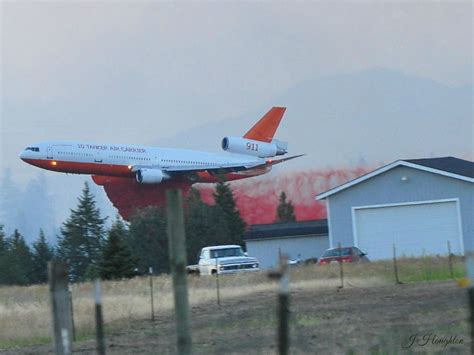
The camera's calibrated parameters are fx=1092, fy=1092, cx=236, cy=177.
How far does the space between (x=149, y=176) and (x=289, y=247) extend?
1404cm

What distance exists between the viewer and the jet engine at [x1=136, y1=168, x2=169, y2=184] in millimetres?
68438

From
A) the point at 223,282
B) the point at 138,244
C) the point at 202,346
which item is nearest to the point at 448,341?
the point at 202,346

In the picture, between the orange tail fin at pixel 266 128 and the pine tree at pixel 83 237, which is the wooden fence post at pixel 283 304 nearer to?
the pine tree at pixel 83 237

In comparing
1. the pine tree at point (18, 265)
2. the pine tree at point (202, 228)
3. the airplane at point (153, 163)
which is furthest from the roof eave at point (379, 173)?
the airplane at point (153, 163)

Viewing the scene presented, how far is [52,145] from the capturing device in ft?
211

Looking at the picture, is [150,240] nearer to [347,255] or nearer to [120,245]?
[120,245]

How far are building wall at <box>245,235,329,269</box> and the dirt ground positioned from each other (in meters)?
33.9

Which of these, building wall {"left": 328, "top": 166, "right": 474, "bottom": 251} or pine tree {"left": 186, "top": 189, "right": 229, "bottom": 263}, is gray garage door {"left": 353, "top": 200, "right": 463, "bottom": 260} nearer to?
building wall {"left": 328, "top": 166, "right": 474, "bottom": 251}

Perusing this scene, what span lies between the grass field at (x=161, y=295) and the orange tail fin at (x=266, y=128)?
49500 millimetres

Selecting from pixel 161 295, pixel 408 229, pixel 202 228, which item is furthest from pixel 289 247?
pixel 161 295

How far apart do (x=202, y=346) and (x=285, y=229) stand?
4417 centimetres

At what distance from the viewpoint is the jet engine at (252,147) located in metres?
75.8

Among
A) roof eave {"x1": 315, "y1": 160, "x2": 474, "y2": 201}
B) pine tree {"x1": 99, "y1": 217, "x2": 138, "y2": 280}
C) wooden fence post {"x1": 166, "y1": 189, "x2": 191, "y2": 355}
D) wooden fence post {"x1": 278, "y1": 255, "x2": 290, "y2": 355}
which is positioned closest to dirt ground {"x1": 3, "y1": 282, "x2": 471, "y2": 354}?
wooden fence post {"x1": 278, "y1": 255, "x2": 290, "y2": 355}

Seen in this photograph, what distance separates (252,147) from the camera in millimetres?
76500
